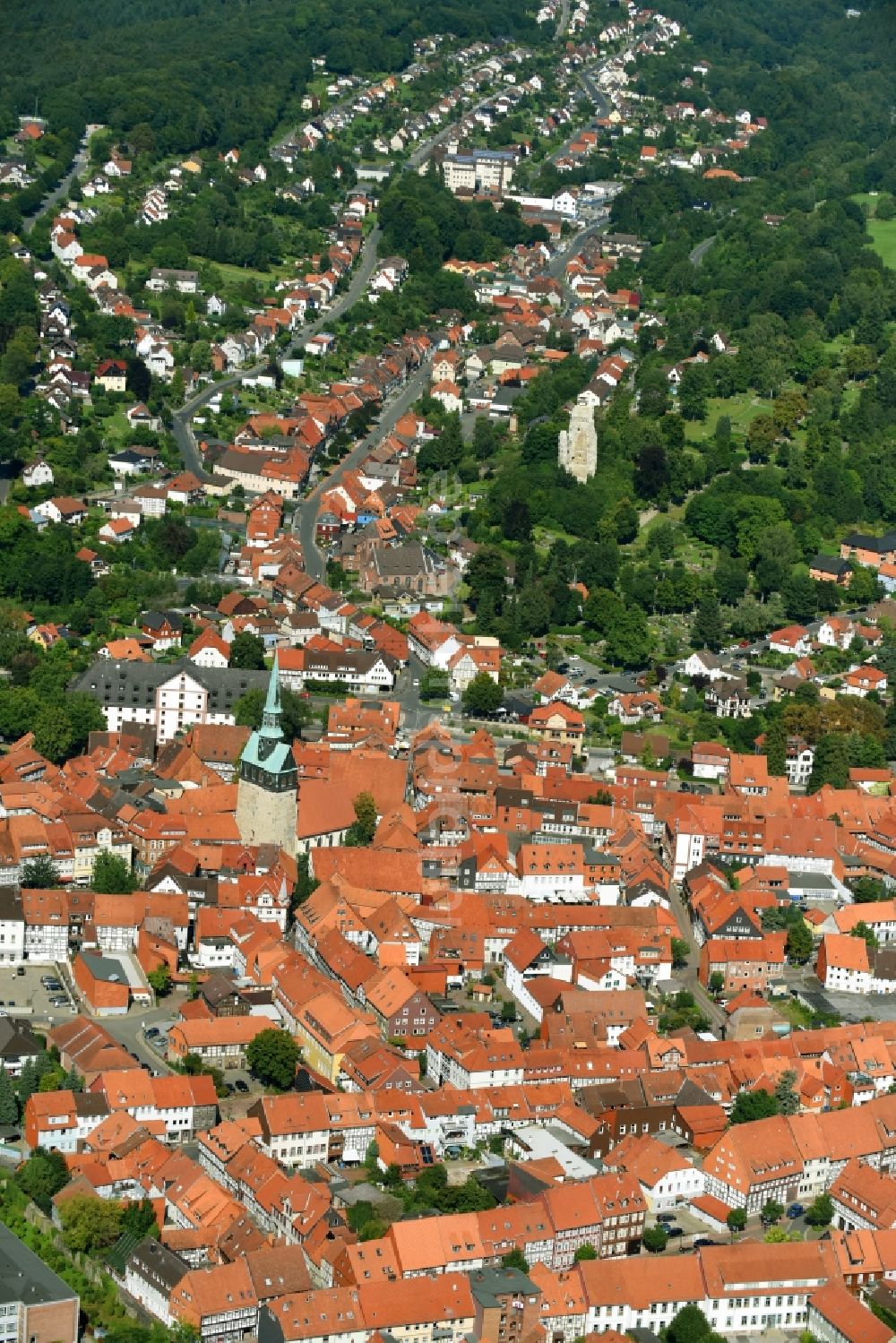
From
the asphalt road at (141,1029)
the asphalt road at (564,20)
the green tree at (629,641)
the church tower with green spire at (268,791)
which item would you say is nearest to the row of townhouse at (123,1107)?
the asphalt road at (141,1029)

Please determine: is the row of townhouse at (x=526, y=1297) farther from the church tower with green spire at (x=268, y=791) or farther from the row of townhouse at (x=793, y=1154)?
the church tower with green spire at (x=268, y=791)

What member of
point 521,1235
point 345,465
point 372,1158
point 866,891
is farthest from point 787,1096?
point 345,465

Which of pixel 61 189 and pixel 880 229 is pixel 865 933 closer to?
pixel 61 189

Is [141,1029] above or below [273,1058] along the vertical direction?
below

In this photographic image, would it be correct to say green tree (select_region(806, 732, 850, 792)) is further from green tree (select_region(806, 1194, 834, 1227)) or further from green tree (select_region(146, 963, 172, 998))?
green tree (select_region(806, 1194, 834, 1227))

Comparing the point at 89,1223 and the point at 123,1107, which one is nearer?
the point at 89,1223

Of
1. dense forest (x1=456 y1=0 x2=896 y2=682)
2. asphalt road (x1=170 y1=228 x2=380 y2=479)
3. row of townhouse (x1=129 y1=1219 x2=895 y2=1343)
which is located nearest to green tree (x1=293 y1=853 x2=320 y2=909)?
row of townhouse (x1=129 y1=1219 x2=895 y2=1343)

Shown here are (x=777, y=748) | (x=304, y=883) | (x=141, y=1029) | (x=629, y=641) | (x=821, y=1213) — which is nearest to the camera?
(x=821, y=1213)

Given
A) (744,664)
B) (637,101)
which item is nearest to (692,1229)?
(744,664)
